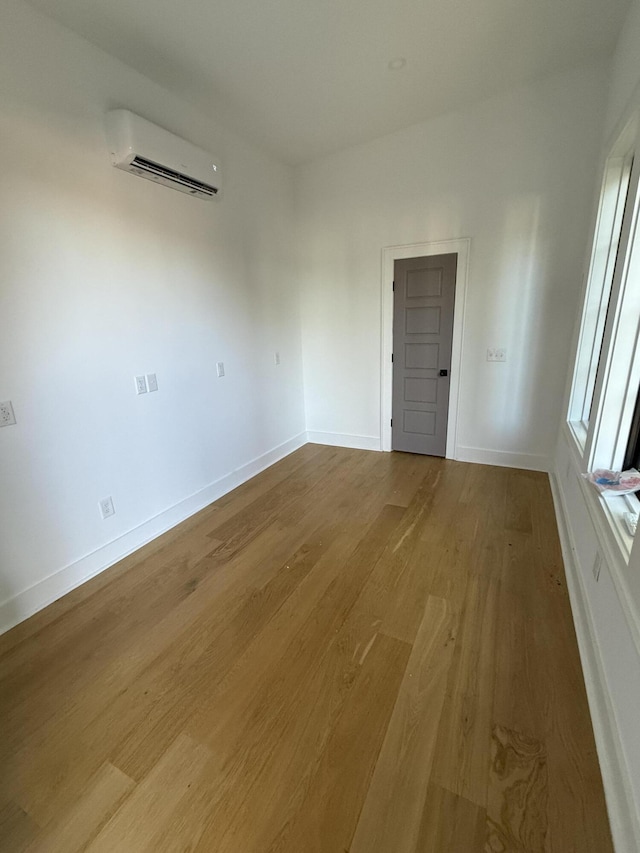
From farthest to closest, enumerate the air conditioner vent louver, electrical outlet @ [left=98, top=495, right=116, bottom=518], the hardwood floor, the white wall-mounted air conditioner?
electrical outlet @ [left=98, top=495, right=116, bottom=518] < the air conditioner vent louver < the white wall-mounted air conditioner < the hardwood floor

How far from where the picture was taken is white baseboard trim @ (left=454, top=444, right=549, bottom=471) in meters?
3.31

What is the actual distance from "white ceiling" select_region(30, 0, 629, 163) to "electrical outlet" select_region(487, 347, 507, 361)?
194cm

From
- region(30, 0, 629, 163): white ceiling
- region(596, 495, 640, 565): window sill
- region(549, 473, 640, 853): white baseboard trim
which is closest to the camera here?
region(549, 473, 640, 853): white baseboard trim

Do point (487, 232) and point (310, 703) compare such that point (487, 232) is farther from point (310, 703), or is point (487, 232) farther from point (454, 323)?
point (310, 703)

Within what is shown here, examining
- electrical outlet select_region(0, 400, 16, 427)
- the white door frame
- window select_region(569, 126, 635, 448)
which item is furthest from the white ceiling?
electrical outlet select_region(0, 400, 16, 427)

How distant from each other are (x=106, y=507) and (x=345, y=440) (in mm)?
2627

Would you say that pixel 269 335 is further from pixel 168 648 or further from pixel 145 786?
pixel 145 786

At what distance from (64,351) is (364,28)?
8.08 feet

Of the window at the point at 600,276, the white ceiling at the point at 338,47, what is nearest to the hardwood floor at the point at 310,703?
the window at the point at 600,276

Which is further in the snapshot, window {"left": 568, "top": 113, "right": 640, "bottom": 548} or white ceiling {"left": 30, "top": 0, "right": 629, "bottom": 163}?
white ceiling {"left": 30, "top": 0, "right": 629, "bottom": 163}

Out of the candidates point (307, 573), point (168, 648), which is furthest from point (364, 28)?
point (168, 648)

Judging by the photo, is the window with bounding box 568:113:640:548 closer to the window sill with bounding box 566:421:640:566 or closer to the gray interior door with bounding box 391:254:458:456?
the window sill with bounding box 566:421:640:566

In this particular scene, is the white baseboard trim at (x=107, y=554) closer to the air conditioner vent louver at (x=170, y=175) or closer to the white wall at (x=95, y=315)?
the white wall at (x=95, y=315)

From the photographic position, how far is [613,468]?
6.10ft
